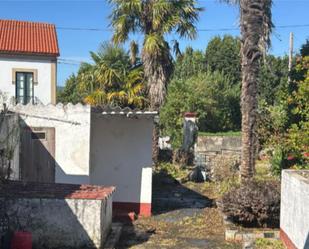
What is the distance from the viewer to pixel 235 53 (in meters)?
44.5

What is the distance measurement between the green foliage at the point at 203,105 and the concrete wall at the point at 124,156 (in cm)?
1163

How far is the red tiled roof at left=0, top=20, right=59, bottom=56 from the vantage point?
89.6ft

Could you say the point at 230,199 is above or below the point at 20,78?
below

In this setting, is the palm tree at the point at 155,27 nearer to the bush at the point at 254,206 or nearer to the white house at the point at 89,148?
the white house at the point at 89,148

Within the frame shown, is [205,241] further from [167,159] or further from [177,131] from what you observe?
[177,131]

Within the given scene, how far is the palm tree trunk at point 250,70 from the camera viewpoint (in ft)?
42.6

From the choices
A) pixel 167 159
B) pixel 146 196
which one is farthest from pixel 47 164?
pixel 167 159

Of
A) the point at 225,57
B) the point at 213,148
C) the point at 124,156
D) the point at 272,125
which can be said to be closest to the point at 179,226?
the point at 124,156

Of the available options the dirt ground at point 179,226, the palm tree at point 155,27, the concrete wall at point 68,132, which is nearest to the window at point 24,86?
the palm tree at point 155,27

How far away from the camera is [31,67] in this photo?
2775 centimetres

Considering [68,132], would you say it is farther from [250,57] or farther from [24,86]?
[24,86]

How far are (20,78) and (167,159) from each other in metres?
10.8

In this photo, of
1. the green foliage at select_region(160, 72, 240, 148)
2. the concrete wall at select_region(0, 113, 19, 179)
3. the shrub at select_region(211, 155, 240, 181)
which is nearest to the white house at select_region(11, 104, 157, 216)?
the concrete wall at select_region(0, 113, 19, 179)

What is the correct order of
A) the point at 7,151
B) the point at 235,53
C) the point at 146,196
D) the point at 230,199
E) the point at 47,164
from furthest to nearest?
the point at 235,53 < the point at 146,196 < the point at 47,164 < the point at 230,199 < the point at 7,151
